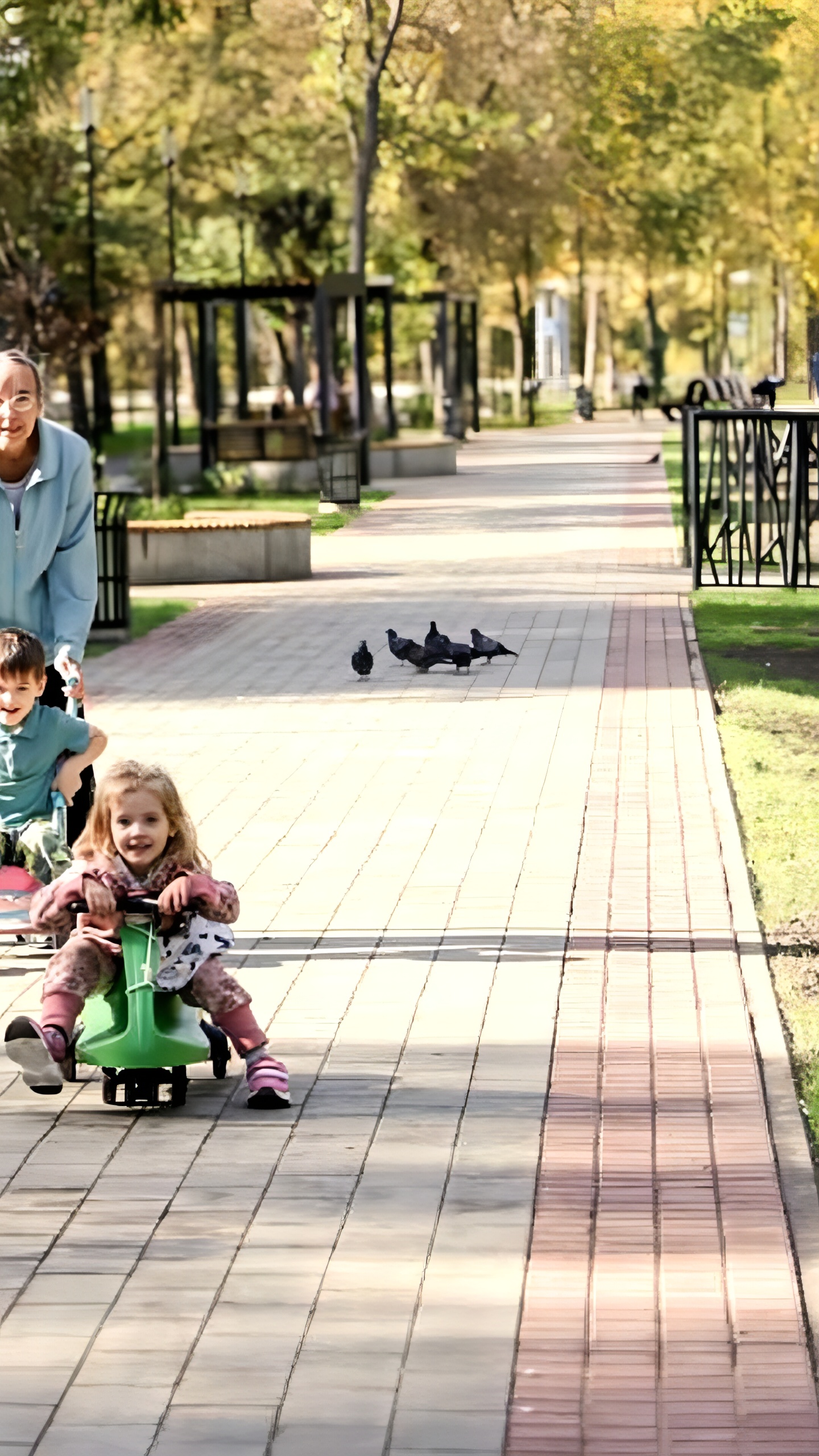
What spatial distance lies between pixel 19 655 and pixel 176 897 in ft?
4.17

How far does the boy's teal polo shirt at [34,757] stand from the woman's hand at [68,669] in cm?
10

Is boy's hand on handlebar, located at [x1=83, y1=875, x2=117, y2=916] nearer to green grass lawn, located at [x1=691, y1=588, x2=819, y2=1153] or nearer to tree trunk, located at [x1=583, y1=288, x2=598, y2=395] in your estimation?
green grass lawn, located at [x1=691, y1=588, x2=819, y2=1153]

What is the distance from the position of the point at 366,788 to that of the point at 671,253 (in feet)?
200

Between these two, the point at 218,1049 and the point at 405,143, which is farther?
the point at 405,143

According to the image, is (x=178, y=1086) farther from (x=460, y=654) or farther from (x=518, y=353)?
(x=518, y=353)

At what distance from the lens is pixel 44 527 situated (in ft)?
23.0

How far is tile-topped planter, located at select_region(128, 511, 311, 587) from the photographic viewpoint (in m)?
21.2

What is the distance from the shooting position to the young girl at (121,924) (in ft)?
19.4

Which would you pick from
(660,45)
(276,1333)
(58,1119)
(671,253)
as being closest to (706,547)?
(58,1119)

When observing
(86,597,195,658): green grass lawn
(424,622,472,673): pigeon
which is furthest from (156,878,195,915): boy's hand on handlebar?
(86,597,195,658): green grass lawn

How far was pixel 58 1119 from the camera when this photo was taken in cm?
586

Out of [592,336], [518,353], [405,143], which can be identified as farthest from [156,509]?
[592,336]

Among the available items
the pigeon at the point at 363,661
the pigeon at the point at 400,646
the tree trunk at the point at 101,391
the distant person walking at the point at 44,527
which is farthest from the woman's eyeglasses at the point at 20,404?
the tree trunk at the point at 101,391

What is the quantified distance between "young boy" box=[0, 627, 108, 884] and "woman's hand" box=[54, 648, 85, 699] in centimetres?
5
